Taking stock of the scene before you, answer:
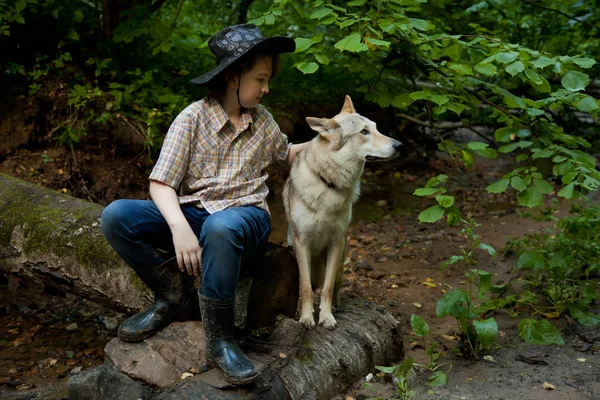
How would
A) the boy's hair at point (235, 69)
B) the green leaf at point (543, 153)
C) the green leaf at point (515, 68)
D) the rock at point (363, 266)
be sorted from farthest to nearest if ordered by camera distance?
the rock at point (363, 266)
the green leaf at point (543, 153)
the boy's hair at point (235, 69)
the green leaf at point (515, 68)

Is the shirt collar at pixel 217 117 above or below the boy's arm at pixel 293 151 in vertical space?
above

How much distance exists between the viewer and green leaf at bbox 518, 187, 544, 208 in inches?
125

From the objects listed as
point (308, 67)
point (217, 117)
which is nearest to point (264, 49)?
point (308, 67)

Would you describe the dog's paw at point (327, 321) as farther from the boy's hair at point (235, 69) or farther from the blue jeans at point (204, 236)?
the boy's hair at point (235, 69)

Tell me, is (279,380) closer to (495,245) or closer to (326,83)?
(495,245)

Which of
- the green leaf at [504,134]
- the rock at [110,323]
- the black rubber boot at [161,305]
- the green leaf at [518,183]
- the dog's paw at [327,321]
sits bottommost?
the rock at [110,323]

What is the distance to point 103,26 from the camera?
620 centimetres

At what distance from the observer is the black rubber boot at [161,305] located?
2965 millimetres

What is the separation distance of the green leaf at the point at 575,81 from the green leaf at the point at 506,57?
31 cm

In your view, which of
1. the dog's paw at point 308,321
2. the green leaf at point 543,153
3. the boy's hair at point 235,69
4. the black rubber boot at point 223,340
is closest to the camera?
the black rubber boot at point 223,340

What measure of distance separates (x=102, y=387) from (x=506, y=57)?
8.99ft

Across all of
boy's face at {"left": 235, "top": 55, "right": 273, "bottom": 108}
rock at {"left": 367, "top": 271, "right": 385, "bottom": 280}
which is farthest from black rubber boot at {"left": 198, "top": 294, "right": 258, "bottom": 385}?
rock at {"left": 367, "top": 271, "right": 385, "bottom": 280}

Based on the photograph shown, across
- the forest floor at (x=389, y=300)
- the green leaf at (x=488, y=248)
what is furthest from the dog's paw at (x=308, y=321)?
the green leaf at (x=488, y=248)

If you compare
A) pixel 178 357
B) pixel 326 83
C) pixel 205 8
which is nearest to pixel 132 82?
pixel 205 8
